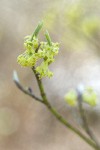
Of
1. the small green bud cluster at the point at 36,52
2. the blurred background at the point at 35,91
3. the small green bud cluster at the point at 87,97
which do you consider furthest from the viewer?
the blurred background at the point at 35,91

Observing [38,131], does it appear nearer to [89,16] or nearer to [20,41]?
[20,41]

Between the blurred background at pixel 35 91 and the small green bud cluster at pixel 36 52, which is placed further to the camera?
the blurred background at pixel 35 91

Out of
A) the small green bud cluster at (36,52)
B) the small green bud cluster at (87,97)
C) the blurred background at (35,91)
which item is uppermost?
the small green bud cluster at (36,52)

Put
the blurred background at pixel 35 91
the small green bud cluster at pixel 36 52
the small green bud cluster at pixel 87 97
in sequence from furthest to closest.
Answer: the blurred background at pixel 35 91
the small green bud cluster at pixel 87 97
the small green bud cluster at pixel 36 52

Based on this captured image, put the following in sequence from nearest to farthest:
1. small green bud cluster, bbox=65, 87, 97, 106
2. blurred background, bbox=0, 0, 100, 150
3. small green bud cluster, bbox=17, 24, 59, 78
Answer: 1. small green bud cluster, bbox=17, 24, 59, 78
2. small green bud cluster, bbox=65, 87, 97, 106
3. blurred background, bbox=0, 0, 100, 150

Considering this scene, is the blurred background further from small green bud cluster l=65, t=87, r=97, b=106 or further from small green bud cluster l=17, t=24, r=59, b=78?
small green bud cluster l=17, t=24, r=59, b=78

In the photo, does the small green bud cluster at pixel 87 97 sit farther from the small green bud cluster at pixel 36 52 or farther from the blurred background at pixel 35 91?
the blurred background at pixel 35 91

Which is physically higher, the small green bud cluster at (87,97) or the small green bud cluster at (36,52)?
the small green bud cluster at (36,52)

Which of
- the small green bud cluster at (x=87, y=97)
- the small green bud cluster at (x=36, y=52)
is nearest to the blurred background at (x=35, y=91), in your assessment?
the small green bud cluster at (x=87, y=97)

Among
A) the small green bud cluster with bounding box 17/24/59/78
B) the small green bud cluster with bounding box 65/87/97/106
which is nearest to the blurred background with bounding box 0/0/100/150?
the small green bud cluster with bounding box 65/87/97/106

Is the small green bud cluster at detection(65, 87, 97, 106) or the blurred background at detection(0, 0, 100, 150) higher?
the small green bud cluster at detection(65, 87, 97, 106)

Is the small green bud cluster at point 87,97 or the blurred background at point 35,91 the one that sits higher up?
the small green bud cluster at point 87,97
